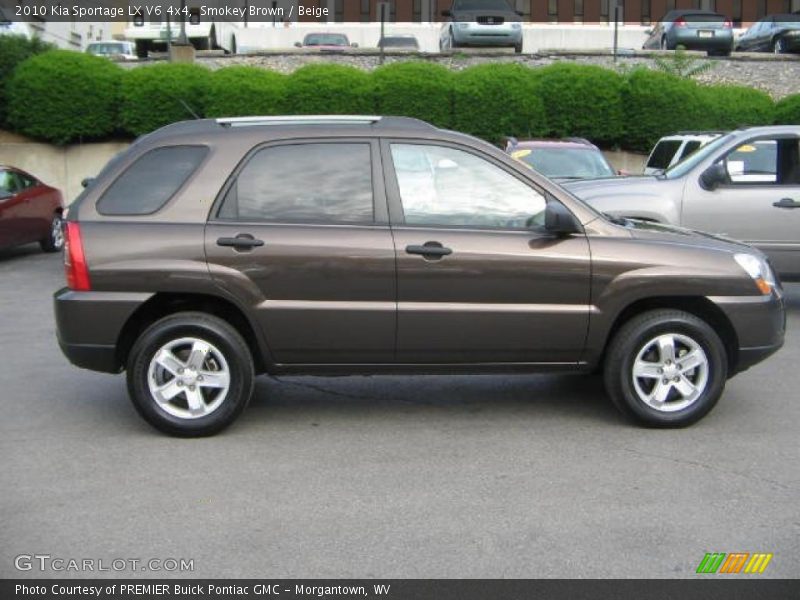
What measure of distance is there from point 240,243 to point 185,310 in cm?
59

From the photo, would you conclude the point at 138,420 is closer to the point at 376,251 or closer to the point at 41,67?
the point at 376,251

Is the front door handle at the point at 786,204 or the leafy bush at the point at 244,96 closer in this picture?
the front door handle at the point at 786,204

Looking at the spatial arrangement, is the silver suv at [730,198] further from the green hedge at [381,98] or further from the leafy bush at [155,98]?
the leafy bush at [155,98]

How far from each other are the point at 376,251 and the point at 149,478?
1.80 metres

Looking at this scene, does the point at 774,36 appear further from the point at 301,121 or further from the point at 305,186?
the point at 305,186

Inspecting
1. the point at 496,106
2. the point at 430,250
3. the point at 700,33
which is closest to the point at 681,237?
the point at 430,250

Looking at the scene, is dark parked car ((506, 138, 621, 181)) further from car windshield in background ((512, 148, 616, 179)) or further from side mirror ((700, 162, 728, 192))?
side mirror ((700, 162, 728, 192))

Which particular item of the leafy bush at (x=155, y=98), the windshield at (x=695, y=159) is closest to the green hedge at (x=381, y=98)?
the leafy bush at (x=155, y=98)

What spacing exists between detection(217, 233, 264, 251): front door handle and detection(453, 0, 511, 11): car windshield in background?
→ 68.4 ft

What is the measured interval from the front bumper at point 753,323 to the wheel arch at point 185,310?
2794 millimetres

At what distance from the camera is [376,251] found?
5.88 meters

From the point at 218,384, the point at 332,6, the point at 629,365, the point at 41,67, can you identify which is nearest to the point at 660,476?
the point at 629,365

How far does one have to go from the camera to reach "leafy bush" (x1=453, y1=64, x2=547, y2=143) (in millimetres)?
19891

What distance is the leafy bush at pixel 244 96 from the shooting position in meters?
19.7
